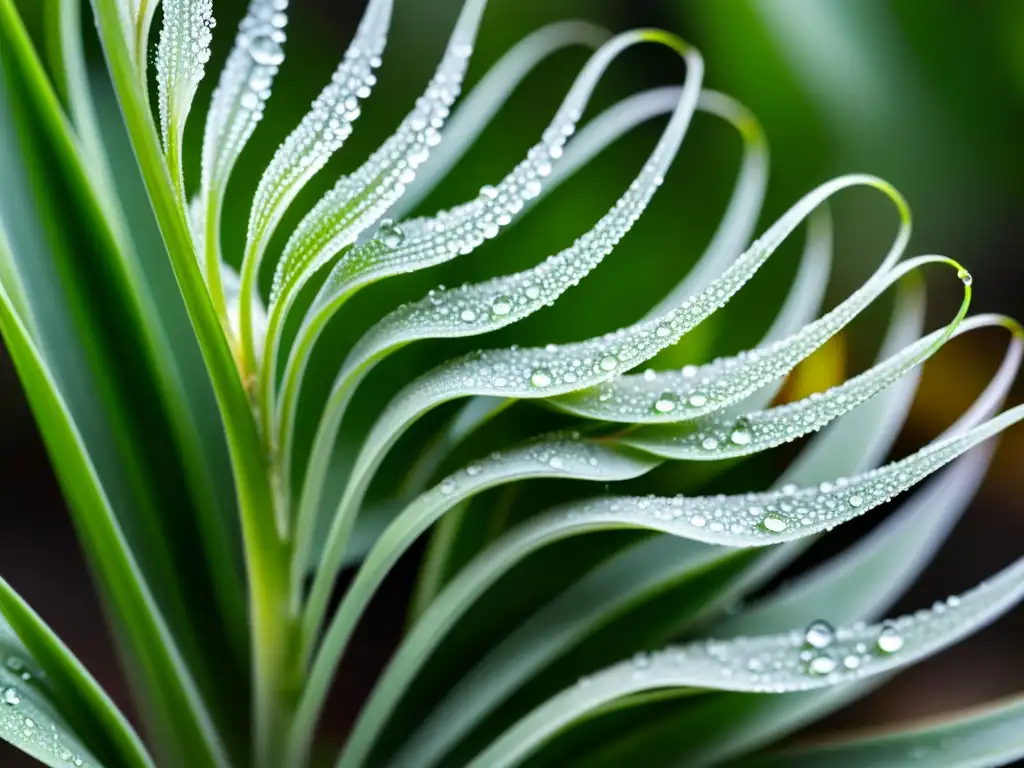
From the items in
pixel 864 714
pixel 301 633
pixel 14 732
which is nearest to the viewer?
pixel 14 732

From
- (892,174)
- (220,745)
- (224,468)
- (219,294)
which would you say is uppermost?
(892,174)

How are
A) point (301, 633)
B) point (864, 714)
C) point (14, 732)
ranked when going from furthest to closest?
point (864, 714) < point (301, 633) < point (14, 732)

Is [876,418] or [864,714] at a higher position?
[876,418]

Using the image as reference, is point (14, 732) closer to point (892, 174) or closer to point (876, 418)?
point (876, 418)

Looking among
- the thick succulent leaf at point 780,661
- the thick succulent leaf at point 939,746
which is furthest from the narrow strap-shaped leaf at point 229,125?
the thick succulent leaf at point 939,746

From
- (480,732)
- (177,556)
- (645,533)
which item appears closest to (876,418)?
(645,533)

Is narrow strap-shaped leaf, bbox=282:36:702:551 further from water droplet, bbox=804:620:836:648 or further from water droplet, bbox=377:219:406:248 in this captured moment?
water droplet, bbox=804:620:836:648

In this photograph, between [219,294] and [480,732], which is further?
[480,732]

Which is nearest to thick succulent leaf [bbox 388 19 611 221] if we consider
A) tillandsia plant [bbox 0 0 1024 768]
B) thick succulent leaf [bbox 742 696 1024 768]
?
tillandsia plant [bbox 0 0 1024 768]
